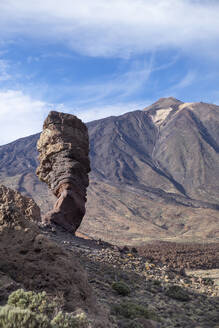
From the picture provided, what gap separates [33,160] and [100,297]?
166 meters

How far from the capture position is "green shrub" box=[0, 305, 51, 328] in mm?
4694

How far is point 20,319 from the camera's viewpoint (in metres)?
4.75

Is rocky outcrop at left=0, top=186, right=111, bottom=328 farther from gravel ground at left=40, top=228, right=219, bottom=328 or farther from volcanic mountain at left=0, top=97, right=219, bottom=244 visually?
volcanic mountain at left=0, top=97, right=219, bottom=244

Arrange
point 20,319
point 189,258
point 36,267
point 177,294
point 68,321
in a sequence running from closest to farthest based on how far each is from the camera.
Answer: point 20,319 < point 68,321 < point 36,267 < point 177,294 < point 189,258

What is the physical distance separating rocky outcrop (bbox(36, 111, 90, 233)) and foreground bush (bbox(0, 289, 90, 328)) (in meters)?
15.7

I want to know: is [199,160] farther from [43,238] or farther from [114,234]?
[43,238]

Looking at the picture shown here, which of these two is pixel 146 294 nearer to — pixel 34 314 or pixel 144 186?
pixel 34 314

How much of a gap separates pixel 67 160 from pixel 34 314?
18.0m

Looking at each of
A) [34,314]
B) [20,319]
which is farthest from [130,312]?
[20,319]

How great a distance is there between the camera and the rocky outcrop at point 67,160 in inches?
853

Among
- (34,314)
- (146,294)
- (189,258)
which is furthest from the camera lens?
(189,258)

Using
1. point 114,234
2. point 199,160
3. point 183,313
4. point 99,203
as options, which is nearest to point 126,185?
point 99,203

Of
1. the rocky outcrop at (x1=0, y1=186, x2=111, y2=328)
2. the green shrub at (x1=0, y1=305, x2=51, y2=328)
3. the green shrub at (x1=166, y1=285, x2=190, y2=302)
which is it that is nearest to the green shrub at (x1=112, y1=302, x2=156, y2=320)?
the rocky outcrop at (x1=0, y1=186, x2=111, y2=328)

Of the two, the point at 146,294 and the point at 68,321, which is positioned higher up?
the point at 68,321
